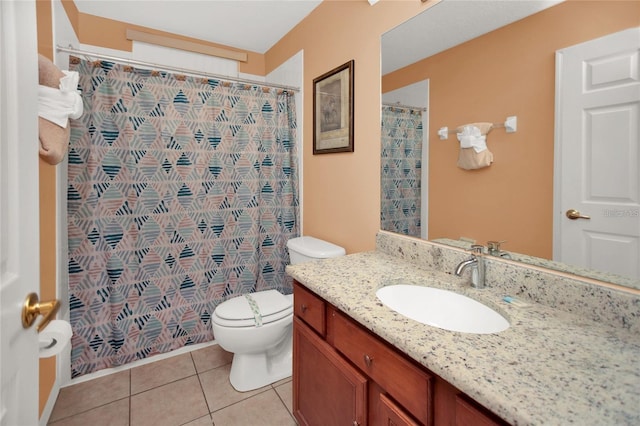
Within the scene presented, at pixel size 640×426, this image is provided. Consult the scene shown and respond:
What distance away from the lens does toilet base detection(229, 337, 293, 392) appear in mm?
1829

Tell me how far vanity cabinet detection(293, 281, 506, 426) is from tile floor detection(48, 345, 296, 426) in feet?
1.28

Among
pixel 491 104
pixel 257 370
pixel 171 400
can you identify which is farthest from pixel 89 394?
pixel 491 104

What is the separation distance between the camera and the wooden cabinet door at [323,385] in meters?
1.02

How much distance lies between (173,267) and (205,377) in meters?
0.72

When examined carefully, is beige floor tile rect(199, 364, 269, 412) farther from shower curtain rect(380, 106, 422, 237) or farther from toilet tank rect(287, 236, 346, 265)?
shower curtain rect(380, 106, 422, 237)

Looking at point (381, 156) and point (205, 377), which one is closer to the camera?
point (381, 156)

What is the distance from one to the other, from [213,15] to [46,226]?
5.80ft

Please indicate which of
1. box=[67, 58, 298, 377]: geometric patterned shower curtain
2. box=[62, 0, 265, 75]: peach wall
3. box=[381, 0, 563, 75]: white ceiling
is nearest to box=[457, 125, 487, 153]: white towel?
box=[381, 0, 563, 75]: white ceiling

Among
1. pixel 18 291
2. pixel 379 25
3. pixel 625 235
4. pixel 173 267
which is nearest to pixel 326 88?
pixel 379 25

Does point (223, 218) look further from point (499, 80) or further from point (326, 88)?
point (499, 80)

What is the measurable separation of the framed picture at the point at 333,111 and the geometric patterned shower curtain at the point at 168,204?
1.09 feet

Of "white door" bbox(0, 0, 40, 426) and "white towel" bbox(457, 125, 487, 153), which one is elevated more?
"white towel" bbox(457, 125, 487, 153)

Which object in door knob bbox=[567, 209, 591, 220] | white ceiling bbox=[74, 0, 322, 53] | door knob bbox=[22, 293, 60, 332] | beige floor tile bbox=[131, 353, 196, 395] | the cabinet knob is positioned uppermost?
white ceiling bbox=[74, 0, 322, 53]

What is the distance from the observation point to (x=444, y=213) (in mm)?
1397
